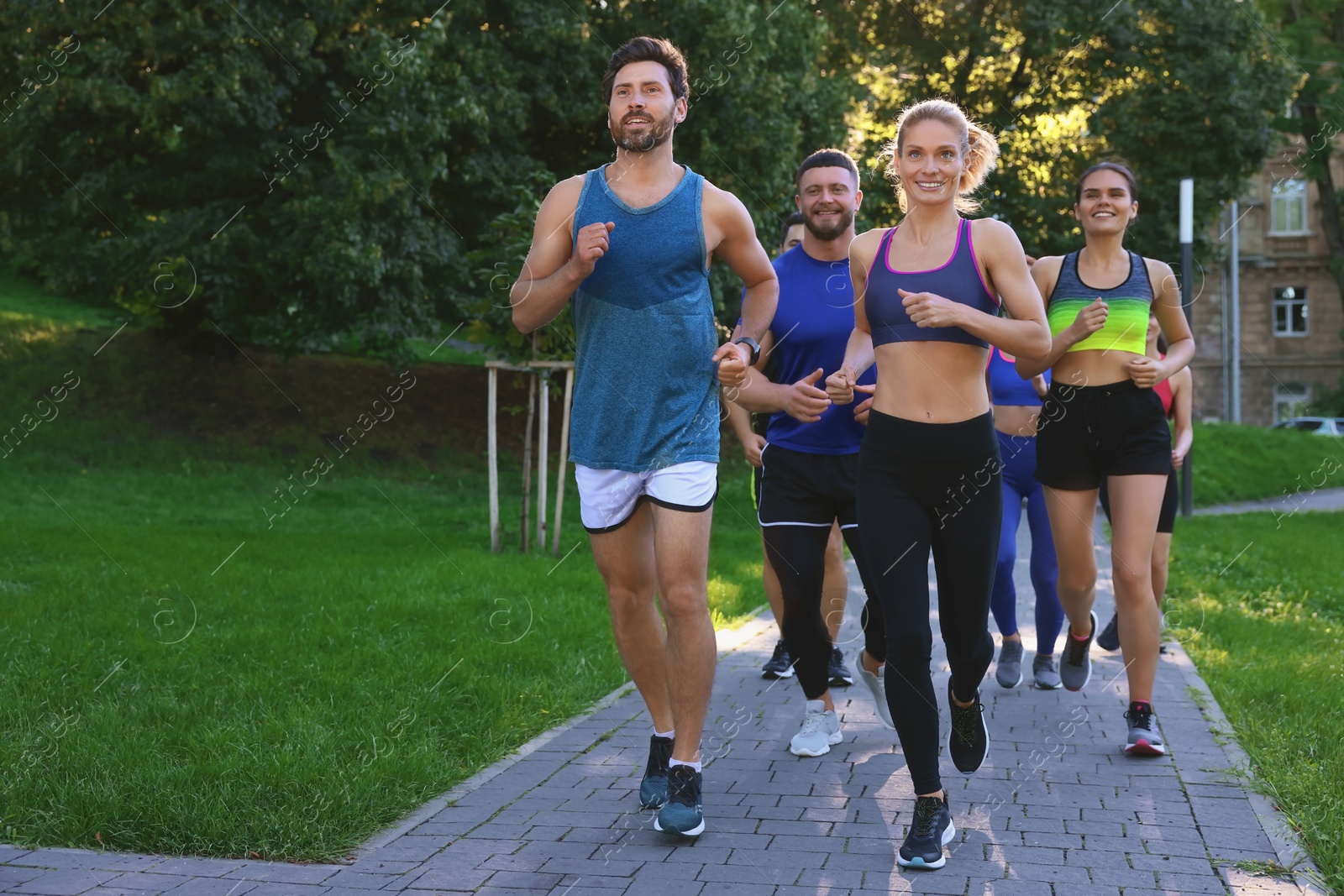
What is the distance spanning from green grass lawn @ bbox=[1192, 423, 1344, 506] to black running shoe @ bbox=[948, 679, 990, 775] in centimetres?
2098

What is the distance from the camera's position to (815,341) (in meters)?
5.61

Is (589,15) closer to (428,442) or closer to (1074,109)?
(428,442)

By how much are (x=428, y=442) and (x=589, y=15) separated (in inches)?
269

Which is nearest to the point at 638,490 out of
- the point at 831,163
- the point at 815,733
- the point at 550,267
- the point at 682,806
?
the point at 550,267

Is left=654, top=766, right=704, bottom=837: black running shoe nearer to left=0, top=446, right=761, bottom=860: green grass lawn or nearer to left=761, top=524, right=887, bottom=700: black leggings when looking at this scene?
left=0, top=446, right=761, bottom=860: green grass lawn

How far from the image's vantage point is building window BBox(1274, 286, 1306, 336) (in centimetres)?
4759

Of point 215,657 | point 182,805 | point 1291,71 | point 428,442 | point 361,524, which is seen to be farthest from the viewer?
point 1291,71

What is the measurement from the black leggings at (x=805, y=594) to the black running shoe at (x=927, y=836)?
50.9 inches

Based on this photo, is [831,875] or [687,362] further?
[687,362]

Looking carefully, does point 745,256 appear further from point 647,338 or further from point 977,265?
point 977,265

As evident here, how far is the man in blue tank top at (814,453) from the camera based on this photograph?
540 centimetres

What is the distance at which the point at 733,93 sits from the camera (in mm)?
18469

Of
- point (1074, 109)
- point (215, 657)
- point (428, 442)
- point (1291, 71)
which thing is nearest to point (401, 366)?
point (428, 442)

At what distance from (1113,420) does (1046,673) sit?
1.80 metres
